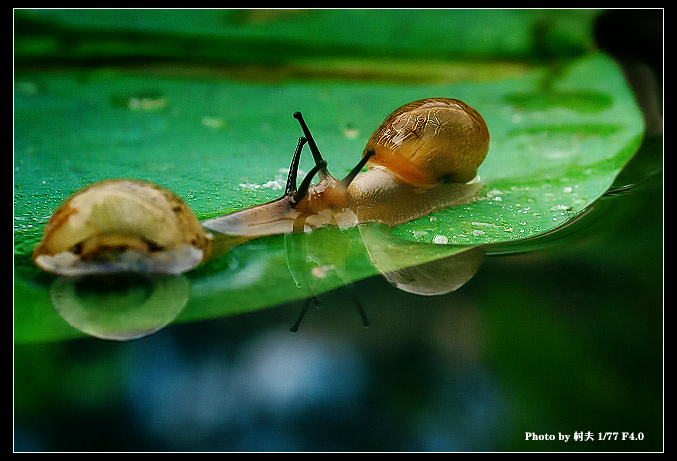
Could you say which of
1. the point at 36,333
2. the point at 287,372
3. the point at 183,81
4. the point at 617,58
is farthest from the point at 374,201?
the point at 617,58

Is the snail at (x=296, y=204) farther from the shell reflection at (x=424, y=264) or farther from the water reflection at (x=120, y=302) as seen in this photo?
the shell reflection at (x=424, y=264)

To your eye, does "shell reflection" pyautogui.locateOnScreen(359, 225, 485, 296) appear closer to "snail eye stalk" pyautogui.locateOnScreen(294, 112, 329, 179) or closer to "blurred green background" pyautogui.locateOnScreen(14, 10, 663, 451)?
"blurred green background" pyautogui.locateOnScreen(14, 10, 663, 451)

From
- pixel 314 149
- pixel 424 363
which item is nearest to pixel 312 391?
pixel 424 363

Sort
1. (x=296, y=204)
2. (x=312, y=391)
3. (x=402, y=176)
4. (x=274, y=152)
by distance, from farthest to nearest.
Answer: (x=274, y=152), (x=402, y=176), (x=296, y=204), (x=312, y=391)

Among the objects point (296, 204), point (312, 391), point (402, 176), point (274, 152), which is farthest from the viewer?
point (274, 152)

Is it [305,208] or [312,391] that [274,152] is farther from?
[312,391]

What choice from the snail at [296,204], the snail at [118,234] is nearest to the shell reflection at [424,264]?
the snail at [296,204]

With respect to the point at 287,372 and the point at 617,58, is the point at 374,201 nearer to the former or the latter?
the point at 287,372

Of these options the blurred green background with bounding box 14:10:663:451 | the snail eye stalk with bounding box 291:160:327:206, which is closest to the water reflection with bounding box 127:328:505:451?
the blurred green background with bounding box 14:10:663:451
